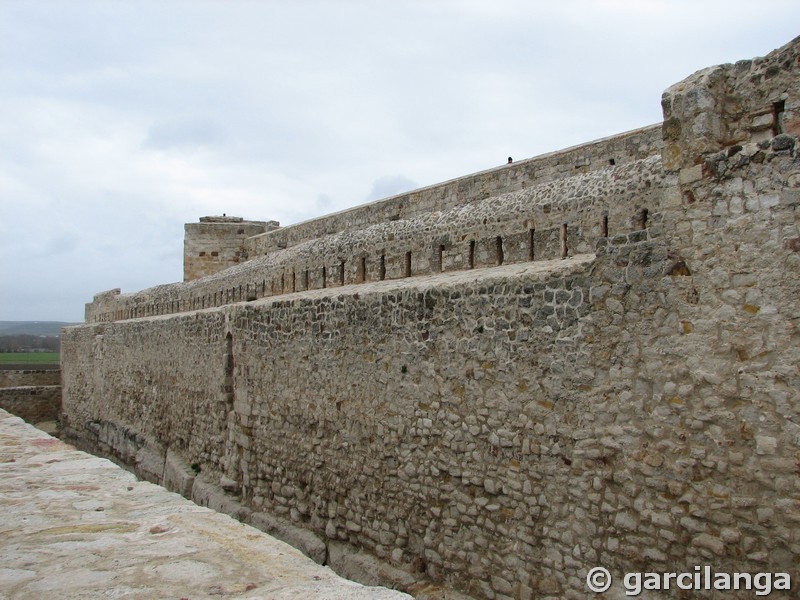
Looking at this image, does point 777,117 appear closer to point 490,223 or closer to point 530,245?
point 530,245

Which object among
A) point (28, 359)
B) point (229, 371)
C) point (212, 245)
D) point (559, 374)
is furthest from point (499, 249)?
point (28, 359)

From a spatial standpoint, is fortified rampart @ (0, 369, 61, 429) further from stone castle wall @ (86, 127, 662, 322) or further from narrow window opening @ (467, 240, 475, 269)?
narrow window opening @ (467, 240, 475, 269)

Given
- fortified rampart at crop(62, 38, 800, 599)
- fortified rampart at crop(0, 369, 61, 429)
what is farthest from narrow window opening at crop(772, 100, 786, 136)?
fortified rampart at crop(0, 369, 61, 429)

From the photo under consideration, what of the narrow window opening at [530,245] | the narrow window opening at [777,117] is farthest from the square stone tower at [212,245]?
the narrow window opening at [777,117]

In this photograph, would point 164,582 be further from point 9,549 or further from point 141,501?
point 141,501

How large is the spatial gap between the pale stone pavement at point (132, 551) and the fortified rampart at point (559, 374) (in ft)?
7.87

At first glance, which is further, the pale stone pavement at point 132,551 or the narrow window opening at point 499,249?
the narrow window opening at point 499,249

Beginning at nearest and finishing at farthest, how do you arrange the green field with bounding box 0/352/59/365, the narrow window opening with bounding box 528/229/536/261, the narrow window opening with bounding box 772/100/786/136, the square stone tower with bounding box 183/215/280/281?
1. the narrow window opening with bounding box 772/100/786/136
2. the narrow window opening with bounding box 528/229/536/261
3. the square stone tower with bounding box 183/215/280/281
4. the green field with bounding box 0/352/59/365

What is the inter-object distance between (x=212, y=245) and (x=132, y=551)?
16.3 meters

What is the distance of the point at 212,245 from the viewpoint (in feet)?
61.4

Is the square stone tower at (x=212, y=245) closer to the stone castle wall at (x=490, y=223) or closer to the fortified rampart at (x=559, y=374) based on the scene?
the stone castle wall at (x=490, y=223)

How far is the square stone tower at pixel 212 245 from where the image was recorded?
1872 centimetres

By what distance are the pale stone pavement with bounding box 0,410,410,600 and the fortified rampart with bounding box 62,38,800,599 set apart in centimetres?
240

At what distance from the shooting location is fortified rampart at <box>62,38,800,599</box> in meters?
4.06
